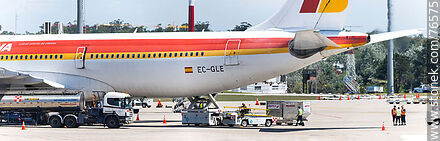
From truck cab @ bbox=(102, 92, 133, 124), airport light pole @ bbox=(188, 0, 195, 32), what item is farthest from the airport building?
truck cab @ bbox=(102, 92, 133, 124)

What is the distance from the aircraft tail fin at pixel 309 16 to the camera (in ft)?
116

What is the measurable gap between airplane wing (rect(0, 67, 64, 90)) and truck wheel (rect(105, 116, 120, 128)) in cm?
475

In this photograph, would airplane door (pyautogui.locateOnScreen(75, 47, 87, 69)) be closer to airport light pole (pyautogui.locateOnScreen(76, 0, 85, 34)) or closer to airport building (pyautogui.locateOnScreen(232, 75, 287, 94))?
airport light pole (pyautogui.locateOnScreen(76, 0, 85, 34))

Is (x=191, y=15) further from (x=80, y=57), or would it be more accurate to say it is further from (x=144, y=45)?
(x=144, y=45)

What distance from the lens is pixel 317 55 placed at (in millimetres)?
34344

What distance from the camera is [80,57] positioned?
38.4m

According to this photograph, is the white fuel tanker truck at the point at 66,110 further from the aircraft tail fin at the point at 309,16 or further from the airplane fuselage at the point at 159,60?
the aircraft tail fin at the point at 309,16

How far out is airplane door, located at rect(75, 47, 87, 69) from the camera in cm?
3834

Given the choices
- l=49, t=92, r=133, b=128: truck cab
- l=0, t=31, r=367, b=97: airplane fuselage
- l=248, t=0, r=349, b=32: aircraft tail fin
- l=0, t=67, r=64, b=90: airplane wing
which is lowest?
l=49, t=92, r=133, b=128: truck cab

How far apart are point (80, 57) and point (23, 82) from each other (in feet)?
12.7

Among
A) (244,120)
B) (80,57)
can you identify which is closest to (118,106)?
(80,57)

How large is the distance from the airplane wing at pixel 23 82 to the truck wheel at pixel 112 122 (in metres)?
4.75

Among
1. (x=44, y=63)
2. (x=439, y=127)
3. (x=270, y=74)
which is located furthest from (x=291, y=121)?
(x=44, y=63)

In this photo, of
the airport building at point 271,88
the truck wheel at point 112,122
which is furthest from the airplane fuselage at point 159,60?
the airport building at point 271,88
